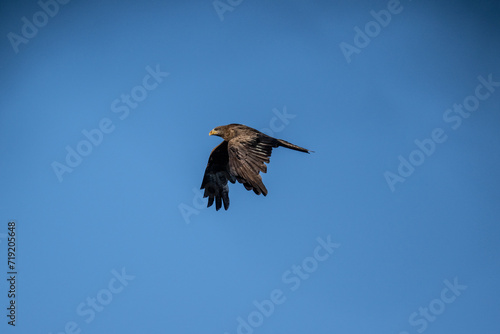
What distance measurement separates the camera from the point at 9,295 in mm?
17578

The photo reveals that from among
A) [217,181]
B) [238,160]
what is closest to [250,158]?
[238,160]

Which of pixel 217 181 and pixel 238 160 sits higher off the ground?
pixel 217 181

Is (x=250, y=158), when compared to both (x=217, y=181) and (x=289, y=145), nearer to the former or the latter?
(x=289, y=145)

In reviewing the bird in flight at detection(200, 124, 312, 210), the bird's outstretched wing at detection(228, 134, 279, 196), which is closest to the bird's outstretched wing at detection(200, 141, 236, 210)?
the bird in flight at detection(200, 124, 312, 210)

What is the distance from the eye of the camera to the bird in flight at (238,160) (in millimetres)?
13172

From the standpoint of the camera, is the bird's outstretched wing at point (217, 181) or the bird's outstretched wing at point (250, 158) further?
the bird's outstretched wing at point (217, 181)

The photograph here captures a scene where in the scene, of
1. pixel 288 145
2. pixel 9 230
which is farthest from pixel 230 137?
pixel 9 230

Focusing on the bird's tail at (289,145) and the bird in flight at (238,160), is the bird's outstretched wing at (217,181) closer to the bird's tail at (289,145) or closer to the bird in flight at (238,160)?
the bird in flight at (238,160)

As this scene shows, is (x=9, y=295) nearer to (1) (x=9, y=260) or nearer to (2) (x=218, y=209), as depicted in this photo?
(1) (x=9, y=260)

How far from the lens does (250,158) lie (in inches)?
527

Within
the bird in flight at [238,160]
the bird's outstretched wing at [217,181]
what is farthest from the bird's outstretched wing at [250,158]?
the bird's outstretched wing at [217,181]

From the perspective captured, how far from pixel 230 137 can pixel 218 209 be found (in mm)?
1833

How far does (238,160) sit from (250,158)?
0.21m

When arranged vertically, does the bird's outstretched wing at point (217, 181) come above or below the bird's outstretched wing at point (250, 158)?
above
